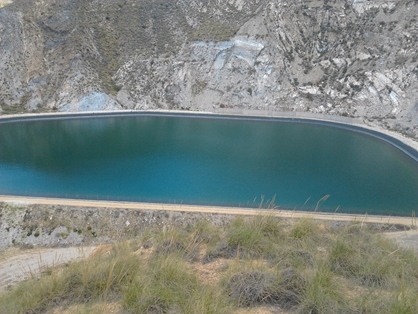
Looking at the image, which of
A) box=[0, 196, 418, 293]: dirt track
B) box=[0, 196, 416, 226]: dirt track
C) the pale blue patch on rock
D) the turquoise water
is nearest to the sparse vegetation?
the turquoise water

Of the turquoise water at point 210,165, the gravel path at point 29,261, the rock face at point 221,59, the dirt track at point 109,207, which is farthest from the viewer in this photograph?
the rock face at point 221,59

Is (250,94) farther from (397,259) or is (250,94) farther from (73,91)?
(397,259)

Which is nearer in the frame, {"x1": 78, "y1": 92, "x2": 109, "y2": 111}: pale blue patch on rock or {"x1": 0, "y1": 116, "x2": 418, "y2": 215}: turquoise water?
{"x1": 0, "y1": 116, "x2": 418, "y2": 215}: turquoise water

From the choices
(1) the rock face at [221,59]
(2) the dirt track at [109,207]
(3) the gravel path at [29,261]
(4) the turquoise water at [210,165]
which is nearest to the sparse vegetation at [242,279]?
(4) the turquoise water at [210,165]

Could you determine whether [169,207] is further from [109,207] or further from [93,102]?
[93,102]

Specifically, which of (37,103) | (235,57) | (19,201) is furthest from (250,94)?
(19,201)

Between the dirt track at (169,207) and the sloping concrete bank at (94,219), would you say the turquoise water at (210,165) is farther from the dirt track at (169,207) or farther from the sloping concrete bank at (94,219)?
the sloping concrete bank at (94,219)

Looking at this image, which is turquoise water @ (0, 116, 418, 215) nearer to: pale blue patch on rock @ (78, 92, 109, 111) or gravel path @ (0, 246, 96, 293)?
pale blue patch on rock @ (78, 92, 109, 111)
